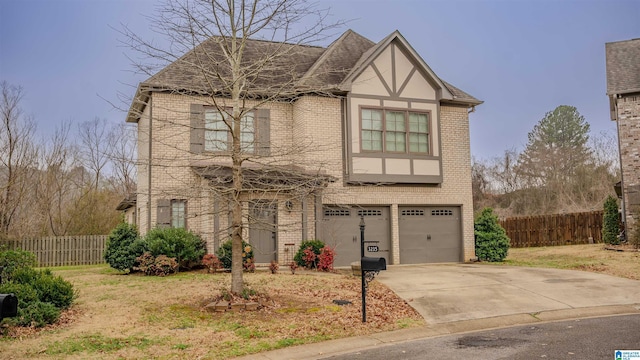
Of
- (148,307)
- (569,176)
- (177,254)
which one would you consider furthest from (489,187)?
(148,307)

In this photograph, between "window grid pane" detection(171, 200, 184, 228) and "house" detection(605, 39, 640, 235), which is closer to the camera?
"window grid pane" detection(171, 200, 184, 228)

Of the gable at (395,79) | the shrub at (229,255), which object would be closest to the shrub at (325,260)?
the shrub at (229,255)

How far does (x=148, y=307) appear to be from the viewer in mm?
11258

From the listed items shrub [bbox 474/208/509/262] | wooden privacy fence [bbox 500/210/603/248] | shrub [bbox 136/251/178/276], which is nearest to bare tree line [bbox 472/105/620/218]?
wooden privacy fence [bbox 500/210/603/248]

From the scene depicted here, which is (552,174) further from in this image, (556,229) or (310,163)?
(310,163)

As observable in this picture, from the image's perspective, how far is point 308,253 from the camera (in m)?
17.0

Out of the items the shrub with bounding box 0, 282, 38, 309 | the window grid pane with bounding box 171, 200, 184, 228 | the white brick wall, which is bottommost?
the shrub with bounding box 0, 282, 38, 309

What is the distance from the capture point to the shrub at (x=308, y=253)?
17.1 m

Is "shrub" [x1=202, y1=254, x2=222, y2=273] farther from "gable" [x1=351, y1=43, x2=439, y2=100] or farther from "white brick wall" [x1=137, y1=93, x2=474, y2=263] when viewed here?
"gable" [x1=351, y1=43, x2=439, y2=100]

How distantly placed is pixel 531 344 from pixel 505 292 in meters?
4.48

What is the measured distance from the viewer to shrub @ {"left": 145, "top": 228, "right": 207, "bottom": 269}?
16.3m

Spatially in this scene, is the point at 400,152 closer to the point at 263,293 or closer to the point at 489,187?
the point at 263,293

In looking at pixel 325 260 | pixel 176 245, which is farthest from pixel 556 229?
pixel 176 245

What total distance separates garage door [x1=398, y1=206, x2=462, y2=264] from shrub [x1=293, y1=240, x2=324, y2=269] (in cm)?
412
